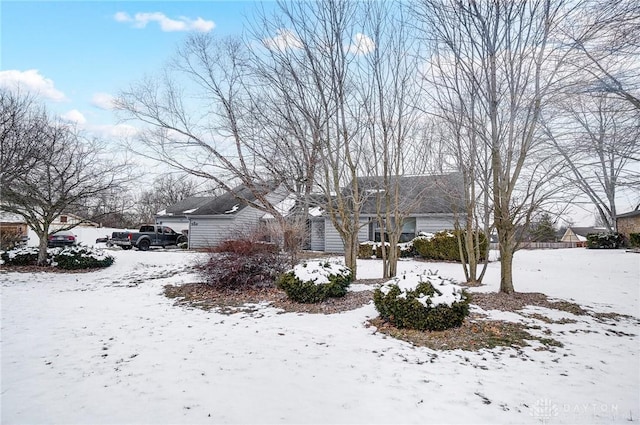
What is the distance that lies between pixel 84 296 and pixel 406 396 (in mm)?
7881

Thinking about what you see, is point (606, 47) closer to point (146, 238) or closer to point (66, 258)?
point (66, 258)

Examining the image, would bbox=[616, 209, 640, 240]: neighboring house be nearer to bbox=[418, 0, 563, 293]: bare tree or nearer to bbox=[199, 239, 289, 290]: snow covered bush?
bbox=[418, 0, 563, 293]: bare tree

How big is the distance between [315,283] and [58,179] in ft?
35.0

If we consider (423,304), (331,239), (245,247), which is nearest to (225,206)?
(331,239)

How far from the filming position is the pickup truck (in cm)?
1942

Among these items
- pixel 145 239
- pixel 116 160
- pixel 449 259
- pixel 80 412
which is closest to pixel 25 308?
pixel 80 412

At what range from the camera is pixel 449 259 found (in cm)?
1391

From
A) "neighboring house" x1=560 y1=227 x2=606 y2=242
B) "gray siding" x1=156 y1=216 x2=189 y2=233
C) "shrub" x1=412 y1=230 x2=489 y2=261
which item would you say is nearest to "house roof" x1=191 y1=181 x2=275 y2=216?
"gray siding" x1=156 y1=216 x2=189 y2=233

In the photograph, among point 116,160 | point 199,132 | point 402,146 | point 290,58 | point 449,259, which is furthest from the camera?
point 449,259

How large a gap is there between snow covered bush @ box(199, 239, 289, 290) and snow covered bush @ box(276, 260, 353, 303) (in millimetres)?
1356

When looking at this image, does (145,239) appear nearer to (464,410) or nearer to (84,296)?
(84,296)

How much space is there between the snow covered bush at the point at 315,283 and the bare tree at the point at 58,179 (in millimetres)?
9236

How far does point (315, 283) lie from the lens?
655 cm

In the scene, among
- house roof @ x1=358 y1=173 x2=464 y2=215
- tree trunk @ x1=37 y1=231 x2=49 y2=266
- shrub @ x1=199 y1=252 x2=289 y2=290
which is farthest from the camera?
tree trunk @ x1=37 y1=231 x2=49 y2=266
